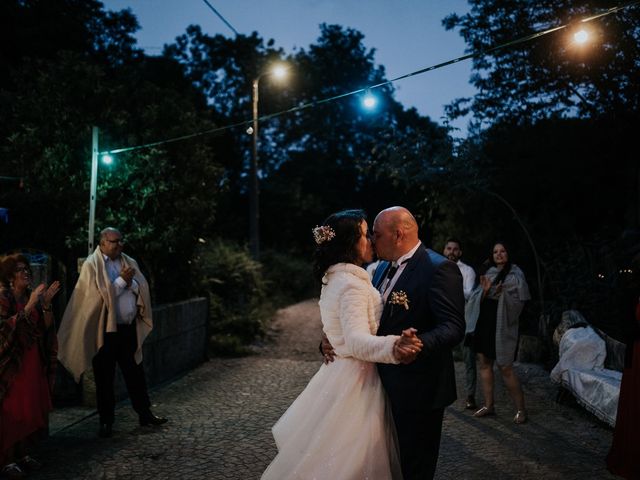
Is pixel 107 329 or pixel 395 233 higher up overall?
pixel 395 233

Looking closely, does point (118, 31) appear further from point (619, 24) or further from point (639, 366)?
point (639, 366)

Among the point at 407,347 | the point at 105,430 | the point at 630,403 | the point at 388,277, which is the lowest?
the point at 105,430

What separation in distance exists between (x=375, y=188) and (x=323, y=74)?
25.3 feet

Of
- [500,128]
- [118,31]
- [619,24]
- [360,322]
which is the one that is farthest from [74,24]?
[360,322]

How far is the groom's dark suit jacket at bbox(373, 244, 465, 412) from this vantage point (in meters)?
3.22

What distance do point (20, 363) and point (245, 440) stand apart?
2175 millimetres

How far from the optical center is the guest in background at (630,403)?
462 cm

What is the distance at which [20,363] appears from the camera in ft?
16.4

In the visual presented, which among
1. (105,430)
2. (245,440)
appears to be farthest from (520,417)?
(105,430)

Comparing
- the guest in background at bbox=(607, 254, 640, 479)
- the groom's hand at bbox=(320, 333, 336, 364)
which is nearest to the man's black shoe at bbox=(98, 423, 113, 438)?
the groom's hand at bbox=(320, 333, 336, 364)

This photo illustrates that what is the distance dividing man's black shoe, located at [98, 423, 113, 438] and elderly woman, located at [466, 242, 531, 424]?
392cm

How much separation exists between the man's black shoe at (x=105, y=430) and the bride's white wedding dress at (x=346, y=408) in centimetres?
323

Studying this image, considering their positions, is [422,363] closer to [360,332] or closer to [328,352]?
[360,332]

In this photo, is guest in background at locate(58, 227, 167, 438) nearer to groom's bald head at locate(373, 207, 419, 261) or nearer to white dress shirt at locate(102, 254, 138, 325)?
white dress shirt at locate(102, 254, 138, 325)
